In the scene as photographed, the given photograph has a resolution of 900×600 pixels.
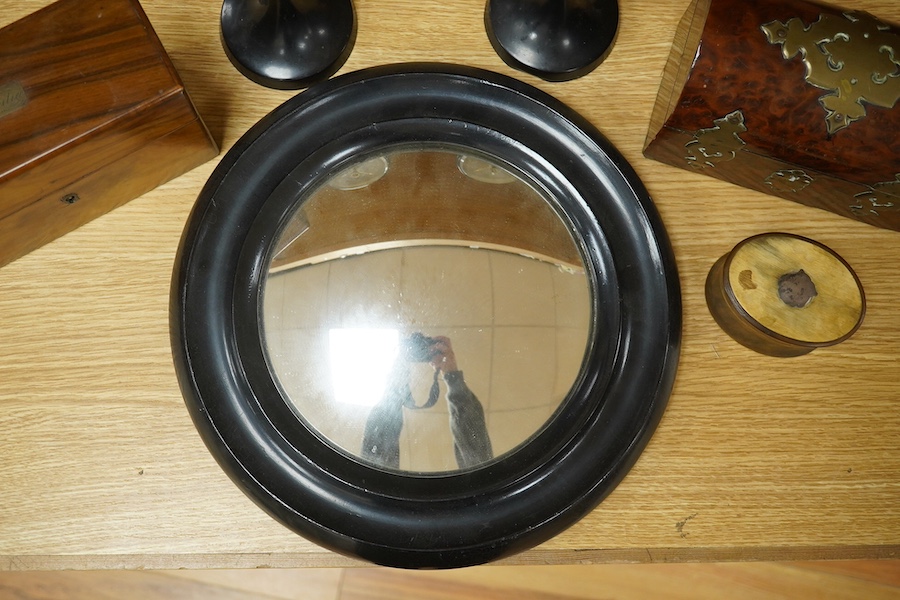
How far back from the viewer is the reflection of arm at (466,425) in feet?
2.16

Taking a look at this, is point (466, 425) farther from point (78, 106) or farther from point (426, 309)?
point (78, 106)

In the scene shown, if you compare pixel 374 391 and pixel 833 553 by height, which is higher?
pixel 374 391

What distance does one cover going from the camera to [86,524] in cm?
68

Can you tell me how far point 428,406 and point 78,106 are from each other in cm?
38

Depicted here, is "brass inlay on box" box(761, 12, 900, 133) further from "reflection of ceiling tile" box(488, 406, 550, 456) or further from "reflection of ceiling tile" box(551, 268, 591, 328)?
"reflection of ceiling tile" box(488, 406, 550, 456)

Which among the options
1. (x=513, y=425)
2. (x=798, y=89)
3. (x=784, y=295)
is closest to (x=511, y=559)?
(x=513, y=425)

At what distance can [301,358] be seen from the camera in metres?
0.67

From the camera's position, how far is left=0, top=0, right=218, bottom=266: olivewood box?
618 millimetres

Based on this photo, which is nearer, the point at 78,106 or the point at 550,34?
the point at 78,106

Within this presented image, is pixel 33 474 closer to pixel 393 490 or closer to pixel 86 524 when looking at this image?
pixel 86 524

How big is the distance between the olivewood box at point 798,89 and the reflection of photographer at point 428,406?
29 cm

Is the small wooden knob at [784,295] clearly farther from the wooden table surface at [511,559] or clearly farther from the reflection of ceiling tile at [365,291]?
the reflection of ceiling tile at [365,291]

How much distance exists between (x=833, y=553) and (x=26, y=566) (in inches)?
28.4

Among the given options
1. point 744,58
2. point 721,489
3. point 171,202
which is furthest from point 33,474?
point 744,58
